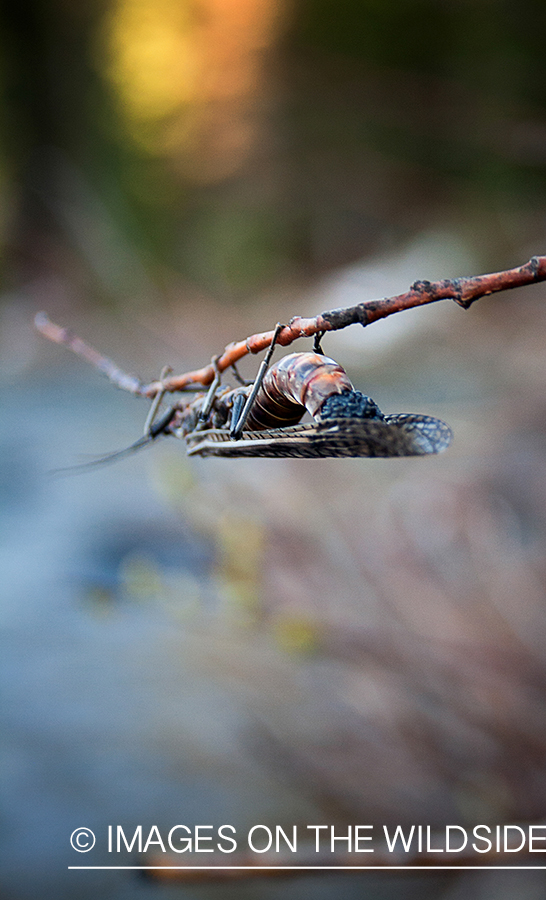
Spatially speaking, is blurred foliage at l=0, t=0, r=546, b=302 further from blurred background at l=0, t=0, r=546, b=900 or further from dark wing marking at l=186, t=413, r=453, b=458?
dark wing marking at l=186, t=413, r=453, b=458

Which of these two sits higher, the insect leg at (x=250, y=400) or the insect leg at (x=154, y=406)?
the insect leg at (x=154, y=406)

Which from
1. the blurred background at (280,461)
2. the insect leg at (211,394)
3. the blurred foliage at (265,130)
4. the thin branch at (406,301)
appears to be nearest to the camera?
the thin branch at (406,301)

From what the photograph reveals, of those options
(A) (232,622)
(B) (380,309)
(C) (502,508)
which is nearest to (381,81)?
(C) (502,508)

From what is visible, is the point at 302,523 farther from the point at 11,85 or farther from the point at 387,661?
the point at 11,85

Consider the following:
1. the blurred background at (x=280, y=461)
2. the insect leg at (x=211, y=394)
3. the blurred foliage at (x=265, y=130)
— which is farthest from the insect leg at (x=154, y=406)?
the blurred foliage at (x=265, y=130)

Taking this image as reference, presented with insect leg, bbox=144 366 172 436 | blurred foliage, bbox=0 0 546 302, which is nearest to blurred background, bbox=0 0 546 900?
blurred foliage, bbox=0 0 546 302

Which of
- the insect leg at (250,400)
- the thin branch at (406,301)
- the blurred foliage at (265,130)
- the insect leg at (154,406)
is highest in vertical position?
the blurred foliage at (265,130)

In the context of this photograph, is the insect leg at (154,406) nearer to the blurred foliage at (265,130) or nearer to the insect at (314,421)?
the insect at (314,421)

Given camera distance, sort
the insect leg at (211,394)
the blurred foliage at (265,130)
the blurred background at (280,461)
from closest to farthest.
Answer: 1. the insect leg at (211,394)
2. the blurred background at (280,461)
3. the blurred foliage at (265,130)
